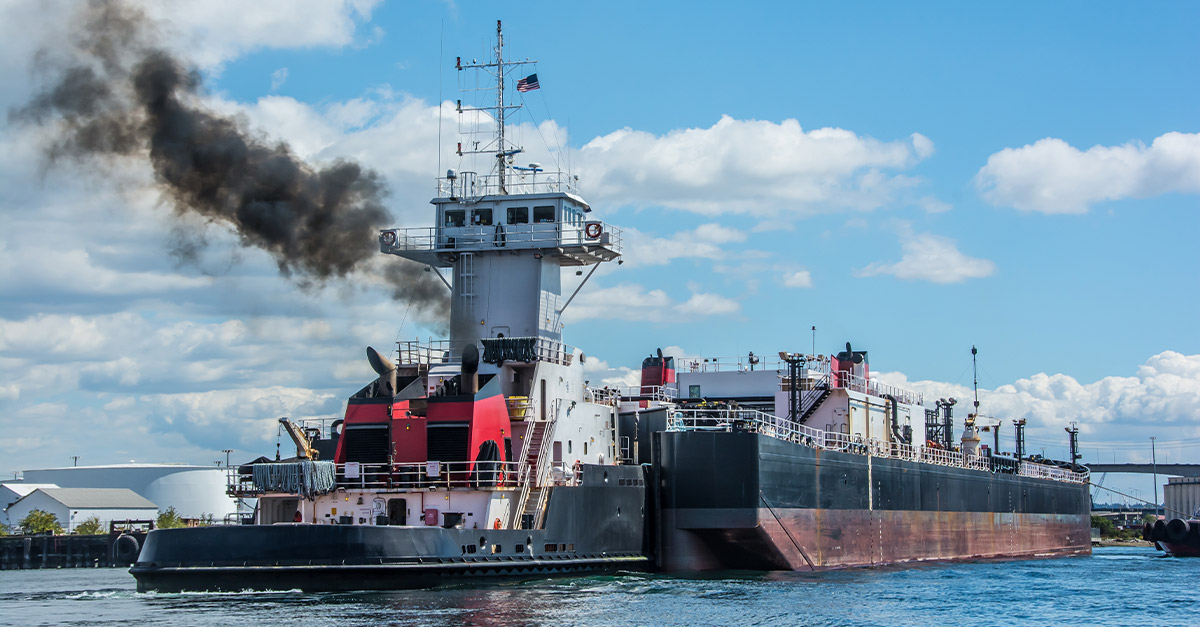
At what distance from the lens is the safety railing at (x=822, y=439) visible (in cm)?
3234

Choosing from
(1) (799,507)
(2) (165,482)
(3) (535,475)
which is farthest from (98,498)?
(1) (799,507)

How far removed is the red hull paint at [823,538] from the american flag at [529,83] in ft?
39.3

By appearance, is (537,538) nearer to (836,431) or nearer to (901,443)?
(836,431)

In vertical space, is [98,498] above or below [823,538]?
above

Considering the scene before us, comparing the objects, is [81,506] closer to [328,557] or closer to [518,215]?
[518,215]

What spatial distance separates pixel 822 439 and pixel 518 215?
12.1m

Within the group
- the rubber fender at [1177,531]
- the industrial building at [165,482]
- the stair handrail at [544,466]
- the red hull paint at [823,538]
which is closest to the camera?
the stair handrail at [544,466]

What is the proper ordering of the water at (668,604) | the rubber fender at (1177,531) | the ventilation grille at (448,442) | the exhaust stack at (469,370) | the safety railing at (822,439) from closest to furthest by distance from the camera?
1. the water at (668,604)
2. the ventilation grille at (448,442)
3. the exhaust stack at (469,370)
4. the safety railing at (822,439)
5. the rubber fender at (1177,531)

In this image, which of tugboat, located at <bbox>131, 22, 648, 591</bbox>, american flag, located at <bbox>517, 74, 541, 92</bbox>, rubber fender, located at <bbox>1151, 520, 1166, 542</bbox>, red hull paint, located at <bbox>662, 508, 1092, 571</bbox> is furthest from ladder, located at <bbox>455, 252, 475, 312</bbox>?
rubber fender, located at <bbox>1151, 520, 1166, 542</bbox>

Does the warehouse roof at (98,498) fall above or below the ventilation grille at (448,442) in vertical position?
below

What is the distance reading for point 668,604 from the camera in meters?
25.2

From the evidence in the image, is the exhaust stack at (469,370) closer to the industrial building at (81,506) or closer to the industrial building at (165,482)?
the industrial building at (81,506)

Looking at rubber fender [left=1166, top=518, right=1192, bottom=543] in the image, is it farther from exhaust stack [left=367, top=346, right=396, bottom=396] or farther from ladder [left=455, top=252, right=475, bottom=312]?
exhaust stack [left=367, top=346, right=396, bottom=396]

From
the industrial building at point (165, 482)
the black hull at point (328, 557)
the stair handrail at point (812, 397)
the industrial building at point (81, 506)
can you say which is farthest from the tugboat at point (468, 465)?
the industrial building at point (165, 482)
